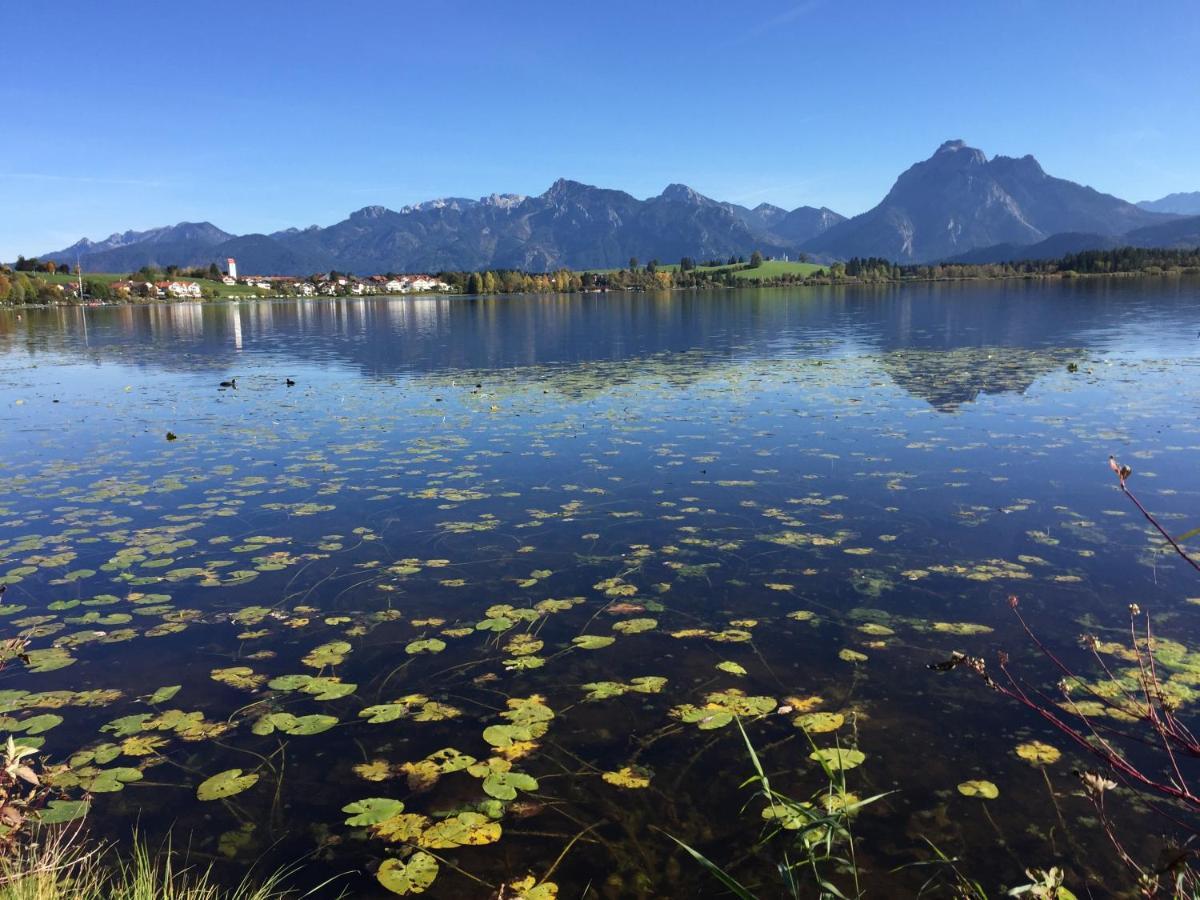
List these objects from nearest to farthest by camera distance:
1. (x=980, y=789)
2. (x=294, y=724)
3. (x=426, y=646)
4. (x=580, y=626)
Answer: (x=980, y=789) < (x=294, y=724) < (x=426, y=646) < (x=580, y=626)

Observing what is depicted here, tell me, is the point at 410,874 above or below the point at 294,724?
below

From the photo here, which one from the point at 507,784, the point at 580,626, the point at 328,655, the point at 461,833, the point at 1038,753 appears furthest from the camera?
the point at 580,626

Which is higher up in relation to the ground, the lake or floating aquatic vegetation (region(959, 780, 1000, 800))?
the lake

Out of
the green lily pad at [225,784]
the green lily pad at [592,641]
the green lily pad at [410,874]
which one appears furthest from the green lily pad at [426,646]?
the green lily pad at [410,874]

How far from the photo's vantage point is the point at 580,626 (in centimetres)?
998

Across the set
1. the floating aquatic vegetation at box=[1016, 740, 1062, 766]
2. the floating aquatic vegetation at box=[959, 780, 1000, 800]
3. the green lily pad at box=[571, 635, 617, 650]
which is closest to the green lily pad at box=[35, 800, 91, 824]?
the green lily pad at box=[571, 635, 617, 650]

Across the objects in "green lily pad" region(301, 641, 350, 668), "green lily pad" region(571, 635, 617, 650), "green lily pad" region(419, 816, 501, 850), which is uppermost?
"green lily pad" region(571, 635, 617, 650)

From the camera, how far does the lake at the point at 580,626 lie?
6383mm

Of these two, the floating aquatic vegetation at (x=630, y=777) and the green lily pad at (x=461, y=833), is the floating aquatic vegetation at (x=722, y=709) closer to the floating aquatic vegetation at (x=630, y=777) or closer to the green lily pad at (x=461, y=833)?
the floating aquatic vegetation at (x=630, y=777)

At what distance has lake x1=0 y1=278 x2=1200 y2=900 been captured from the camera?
6.38m

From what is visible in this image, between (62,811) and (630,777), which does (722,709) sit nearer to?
(630,777)

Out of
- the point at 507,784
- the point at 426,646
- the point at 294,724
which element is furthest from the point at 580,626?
the point at 294,724

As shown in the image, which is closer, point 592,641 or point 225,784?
point 225,784

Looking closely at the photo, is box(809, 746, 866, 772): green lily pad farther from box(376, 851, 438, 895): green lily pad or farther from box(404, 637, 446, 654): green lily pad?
box(404, 637, 446, 654): green lily pad
